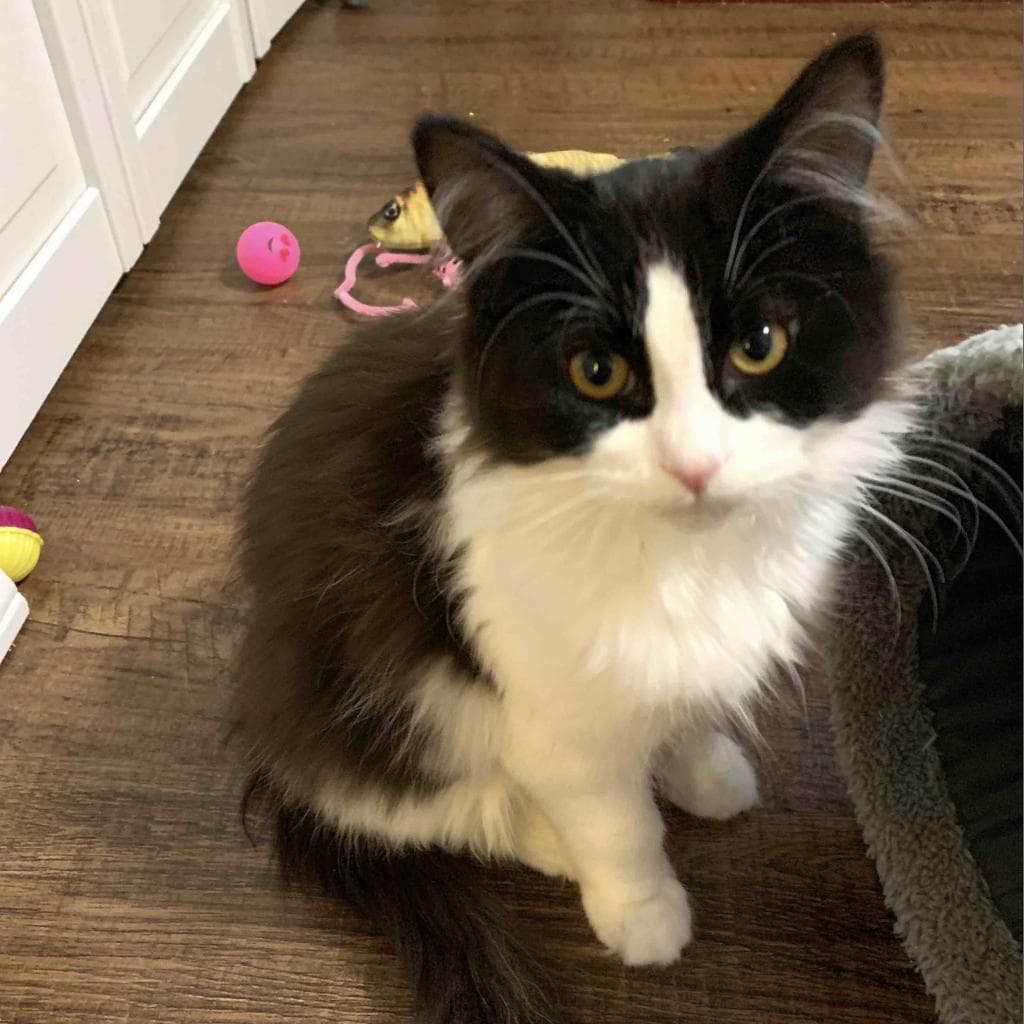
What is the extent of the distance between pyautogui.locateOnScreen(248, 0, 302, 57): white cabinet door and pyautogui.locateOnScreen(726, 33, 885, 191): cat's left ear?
2.16 metres

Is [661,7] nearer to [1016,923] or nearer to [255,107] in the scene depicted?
[255,107]

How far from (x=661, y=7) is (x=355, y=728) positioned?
8.21 ft

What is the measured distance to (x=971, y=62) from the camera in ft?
8.52

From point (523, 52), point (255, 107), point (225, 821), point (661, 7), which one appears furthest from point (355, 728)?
point (661, 7)

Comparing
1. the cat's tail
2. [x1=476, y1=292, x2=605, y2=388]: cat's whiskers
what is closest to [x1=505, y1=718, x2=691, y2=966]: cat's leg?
the cat's tail

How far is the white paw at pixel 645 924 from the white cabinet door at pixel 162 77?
1553mm

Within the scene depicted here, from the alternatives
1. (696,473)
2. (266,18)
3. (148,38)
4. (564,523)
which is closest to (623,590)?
(564,523)

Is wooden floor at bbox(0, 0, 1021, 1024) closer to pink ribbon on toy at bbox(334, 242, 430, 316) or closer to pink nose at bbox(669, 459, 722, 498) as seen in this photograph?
pink ribbon on toy at bbox(334, 242, 430, 316)

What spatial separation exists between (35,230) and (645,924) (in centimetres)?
139

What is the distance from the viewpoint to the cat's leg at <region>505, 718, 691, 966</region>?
997 millimetres

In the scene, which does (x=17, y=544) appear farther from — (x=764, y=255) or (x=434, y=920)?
(x=764, y=255)

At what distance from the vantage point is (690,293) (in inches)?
29.9

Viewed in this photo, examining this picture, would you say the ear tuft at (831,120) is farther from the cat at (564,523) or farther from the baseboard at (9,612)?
the baseboard at (9,612)

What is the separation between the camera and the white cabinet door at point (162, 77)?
1926mm
